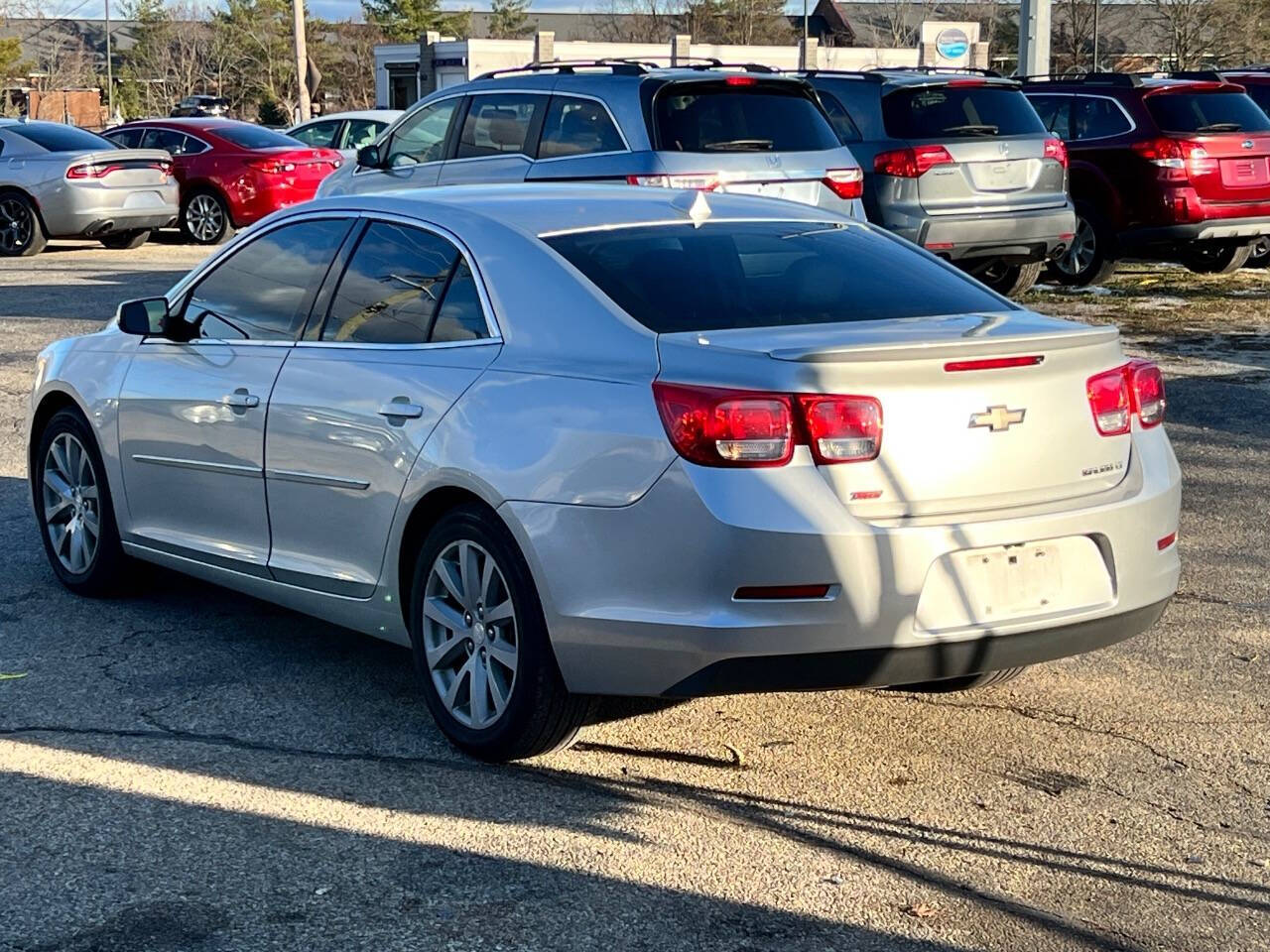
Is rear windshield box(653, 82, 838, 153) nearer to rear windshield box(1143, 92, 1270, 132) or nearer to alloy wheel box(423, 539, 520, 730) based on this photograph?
rear windshield box(1143, 92, 1270, 132)

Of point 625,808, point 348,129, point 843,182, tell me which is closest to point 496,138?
point 843,182

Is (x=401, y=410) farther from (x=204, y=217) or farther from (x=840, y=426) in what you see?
(x=204, y=217)

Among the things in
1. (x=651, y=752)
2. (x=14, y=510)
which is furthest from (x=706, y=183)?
(x=651, y=752)

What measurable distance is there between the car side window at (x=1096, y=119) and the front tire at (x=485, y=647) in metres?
12.3

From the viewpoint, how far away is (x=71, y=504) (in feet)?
22.6

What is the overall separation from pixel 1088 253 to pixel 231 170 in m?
10.5

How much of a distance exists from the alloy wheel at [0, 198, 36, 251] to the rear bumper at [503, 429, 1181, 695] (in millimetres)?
17736

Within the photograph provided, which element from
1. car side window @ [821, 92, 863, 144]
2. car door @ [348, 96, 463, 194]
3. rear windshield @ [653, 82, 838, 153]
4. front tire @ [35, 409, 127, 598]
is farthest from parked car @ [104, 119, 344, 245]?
front tire @ [35, 409, 127, 598]

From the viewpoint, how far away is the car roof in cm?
538

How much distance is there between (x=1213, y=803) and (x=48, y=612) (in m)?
4.10

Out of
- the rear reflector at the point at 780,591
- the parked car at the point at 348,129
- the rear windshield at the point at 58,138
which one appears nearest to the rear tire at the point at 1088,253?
the parked car at the point at 348,129

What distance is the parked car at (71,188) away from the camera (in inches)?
811

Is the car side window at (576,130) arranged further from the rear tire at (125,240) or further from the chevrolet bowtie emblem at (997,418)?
the rear tire at (125,240)

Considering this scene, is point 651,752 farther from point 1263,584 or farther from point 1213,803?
point 1263,584
